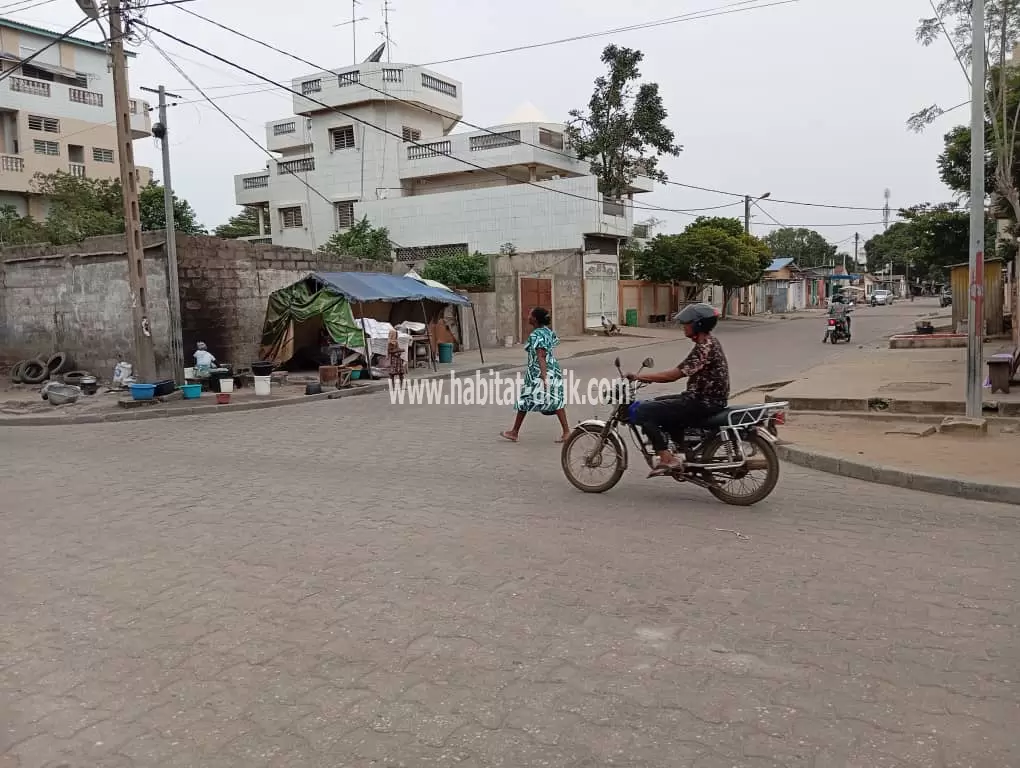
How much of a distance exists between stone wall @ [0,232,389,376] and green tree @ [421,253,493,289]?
964cm

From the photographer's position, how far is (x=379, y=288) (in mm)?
18844

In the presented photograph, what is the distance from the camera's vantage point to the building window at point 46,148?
34656 millimetres

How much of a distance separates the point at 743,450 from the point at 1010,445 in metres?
3.74

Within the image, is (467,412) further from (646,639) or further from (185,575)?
(646,639)

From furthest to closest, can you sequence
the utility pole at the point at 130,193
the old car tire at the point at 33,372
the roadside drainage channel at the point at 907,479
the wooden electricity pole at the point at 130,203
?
the old car tire at the point at 33,372, the wooden electricity pole at the point at 130,203, the utility pole at the point at 130,193, the roadside drainage channel at the point at 907,479

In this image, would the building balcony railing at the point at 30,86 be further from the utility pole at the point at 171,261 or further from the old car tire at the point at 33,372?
the utility pole at the point at 171,261

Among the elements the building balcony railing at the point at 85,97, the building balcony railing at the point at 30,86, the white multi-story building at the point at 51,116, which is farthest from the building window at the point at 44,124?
the building balcony railing at the point at 85,97

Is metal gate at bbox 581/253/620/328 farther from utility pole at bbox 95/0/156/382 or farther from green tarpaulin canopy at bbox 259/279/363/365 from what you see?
utility pole at bbox 95/0/156/382

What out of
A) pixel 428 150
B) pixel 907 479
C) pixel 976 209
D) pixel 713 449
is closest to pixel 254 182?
pixel 428 150

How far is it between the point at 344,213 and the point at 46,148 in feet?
43.8

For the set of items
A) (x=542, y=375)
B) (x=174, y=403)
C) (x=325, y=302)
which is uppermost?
(x=325, y=302)

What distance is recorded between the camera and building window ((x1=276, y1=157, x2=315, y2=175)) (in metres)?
40.4

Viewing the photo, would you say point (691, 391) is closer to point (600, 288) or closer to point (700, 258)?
point (600, 288)

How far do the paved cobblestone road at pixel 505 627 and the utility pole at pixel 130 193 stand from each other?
804 cm
